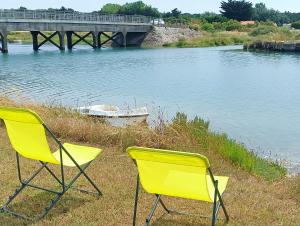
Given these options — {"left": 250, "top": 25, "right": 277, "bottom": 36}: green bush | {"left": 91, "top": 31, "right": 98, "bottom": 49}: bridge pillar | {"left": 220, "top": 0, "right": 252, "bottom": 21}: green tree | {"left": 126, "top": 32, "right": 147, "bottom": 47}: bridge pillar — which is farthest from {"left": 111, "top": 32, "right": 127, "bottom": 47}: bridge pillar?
{"left": 220, "top": 0, "right": 252, "bottom": 21}: green tree

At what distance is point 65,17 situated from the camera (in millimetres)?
52125

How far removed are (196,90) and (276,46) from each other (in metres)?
33.0

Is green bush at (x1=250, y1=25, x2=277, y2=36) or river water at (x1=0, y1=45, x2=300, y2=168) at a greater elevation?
green bush at (x1=250, y1=25, x2=277, y2=36)

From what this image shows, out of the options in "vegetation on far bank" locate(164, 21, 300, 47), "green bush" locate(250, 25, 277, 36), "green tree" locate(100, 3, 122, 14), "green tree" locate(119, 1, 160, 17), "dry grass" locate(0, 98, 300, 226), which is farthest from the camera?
"green tree" locate(100, 3, 122, 14)

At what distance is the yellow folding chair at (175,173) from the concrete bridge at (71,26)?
141 feet

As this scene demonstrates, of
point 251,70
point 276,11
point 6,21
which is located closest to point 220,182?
point 251,70

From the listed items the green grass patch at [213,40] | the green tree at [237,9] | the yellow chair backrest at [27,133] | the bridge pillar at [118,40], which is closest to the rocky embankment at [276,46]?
the green grass patch at [213,40]

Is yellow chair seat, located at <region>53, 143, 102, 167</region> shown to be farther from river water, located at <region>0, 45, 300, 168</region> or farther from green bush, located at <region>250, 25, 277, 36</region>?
green bush, located at <region>250, 25, 277, 36</region>

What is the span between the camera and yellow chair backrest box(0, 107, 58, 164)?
445 cm

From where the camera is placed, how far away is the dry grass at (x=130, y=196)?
477cm

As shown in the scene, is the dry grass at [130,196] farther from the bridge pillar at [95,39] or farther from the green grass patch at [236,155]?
the bridge pillar at [95,39]

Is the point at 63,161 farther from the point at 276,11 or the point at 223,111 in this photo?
the point at 276,11

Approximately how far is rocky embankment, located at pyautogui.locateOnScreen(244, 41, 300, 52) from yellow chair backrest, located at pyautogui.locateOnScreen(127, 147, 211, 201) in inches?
1932

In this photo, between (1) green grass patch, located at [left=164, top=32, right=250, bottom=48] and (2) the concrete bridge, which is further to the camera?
(1) green grass patch, located at [left=164, top=32, right=250, bottom=48]
